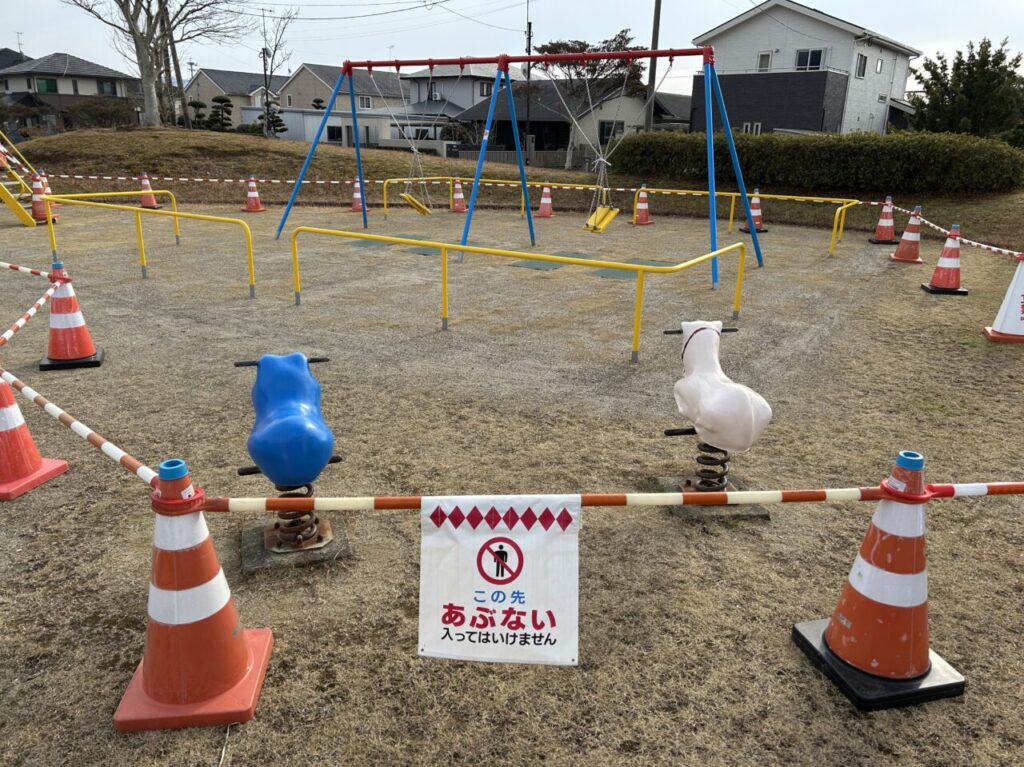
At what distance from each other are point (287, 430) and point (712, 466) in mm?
2237

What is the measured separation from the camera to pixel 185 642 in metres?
2.39

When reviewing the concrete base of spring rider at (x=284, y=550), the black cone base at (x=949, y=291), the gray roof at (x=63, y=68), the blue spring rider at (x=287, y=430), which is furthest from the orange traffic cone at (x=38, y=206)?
the gray roof at (x=63, y=68)

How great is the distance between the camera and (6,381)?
388 centimetres

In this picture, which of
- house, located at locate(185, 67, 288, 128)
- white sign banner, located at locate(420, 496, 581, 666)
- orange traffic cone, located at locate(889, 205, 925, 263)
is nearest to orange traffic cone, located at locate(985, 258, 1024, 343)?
orange traffic cone, located at locate(889, 205, 925, 263)

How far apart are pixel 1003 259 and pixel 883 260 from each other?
82.7 inches

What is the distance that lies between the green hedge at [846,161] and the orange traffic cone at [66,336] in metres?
16.7

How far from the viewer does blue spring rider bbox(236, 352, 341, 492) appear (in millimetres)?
3045

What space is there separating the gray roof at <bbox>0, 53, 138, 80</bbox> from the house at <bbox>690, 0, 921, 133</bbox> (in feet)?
Answer: 148

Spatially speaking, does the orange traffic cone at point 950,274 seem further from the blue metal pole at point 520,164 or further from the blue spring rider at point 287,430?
the blue spring rider at point 287,430

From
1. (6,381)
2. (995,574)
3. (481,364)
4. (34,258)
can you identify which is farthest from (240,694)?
(34,258)

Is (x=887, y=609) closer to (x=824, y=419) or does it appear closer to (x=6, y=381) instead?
(x=824, y=419)

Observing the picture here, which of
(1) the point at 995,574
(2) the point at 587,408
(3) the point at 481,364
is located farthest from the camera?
(3) the point at 481,364

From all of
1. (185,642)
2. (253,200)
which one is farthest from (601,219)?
(185,642)

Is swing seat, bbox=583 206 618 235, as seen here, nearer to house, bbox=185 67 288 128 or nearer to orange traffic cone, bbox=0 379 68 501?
orange traffic cone, bbox=0 379 68 501
